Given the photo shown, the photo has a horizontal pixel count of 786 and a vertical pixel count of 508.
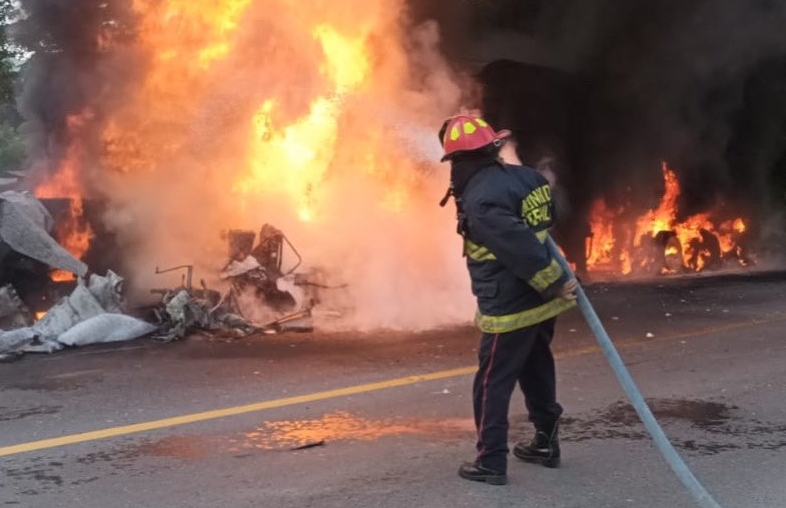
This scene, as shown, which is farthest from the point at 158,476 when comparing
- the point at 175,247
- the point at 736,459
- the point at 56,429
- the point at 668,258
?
the point at 668,258

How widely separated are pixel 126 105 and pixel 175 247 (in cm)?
195

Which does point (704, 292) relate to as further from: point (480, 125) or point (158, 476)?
point (158, 476)

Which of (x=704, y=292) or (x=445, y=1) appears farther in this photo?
(x=445, y=1)

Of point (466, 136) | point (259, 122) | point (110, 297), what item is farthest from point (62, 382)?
point (259, 122)

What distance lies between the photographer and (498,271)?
3877 mm

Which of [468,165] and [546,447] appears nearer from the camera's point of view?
[468,165]

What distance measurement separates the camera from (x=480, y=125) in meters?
3.87

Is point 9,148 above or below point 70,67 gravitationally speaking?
above

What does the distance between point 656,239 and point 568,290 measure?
11.4 metres

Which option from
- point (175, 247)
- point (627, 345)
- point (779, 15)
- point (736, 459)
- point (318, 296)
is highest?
point (779, 15)

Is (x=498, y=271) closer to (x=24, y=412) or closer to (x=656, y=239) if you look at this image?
(x=24, y=412)

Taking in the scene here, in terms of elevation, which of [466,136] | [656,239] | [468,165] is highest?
[656,239]

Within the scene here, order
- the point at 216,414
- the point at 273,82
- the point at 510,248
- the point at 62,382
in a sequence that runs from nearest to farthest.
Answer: the point at 510,248, the point at 216,414, the point at 62,382, the point at 273,82

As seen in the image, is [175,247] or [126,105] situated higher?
[126,105]
